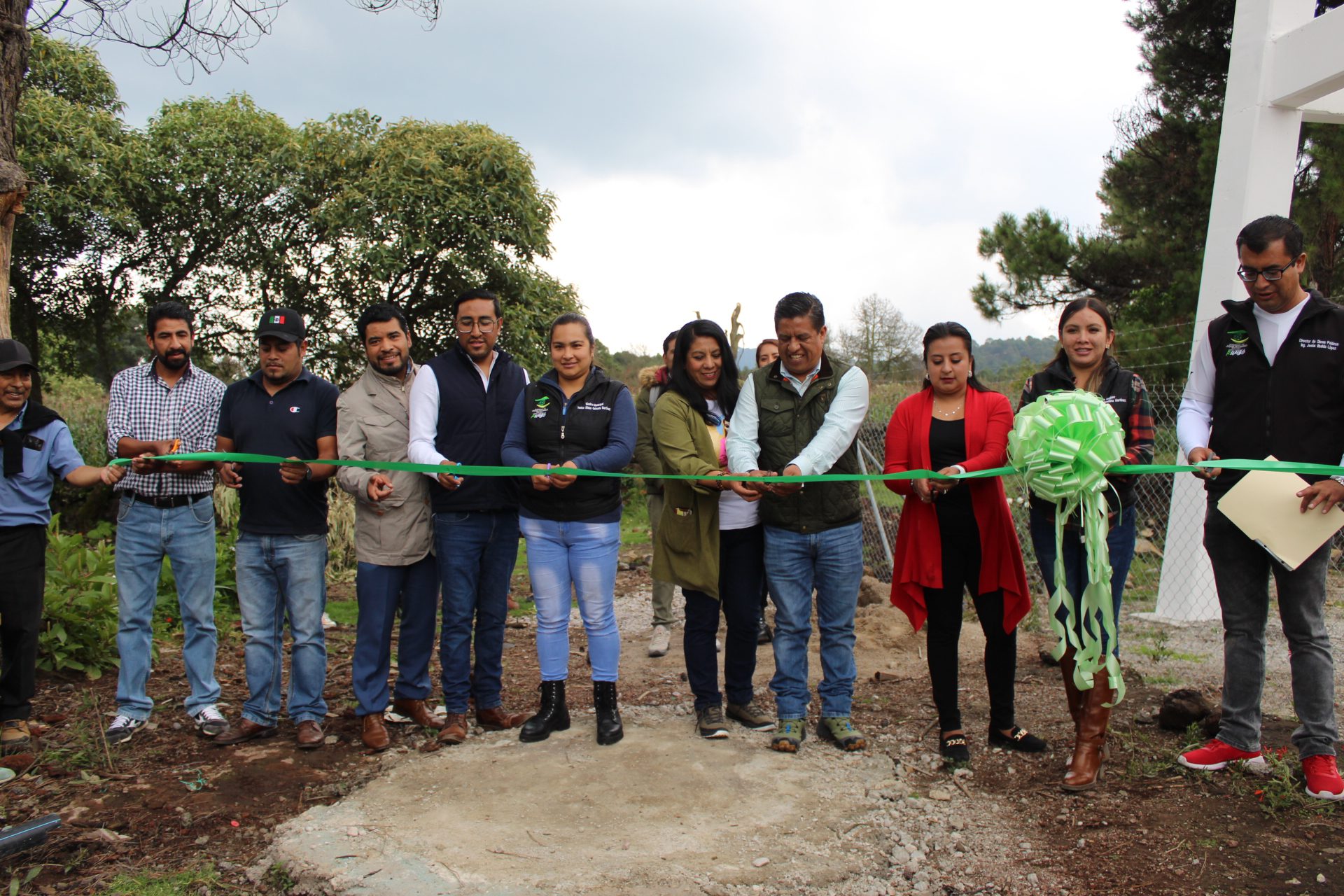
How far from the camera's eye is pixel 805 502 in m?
4.20

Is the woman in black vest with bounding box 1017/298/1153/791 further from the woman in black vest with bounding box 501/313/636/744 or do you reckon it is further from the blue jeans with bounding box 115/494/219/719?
the blue jeans with bounding box 115/494/219/719

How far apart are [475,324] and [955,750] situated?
2.93m

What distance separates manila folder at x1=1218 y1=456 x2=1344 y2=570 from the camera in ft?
11.3

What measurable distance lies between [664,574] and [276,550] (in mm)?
1825

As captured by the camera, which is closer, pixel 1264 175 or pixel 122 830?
pixel 122 830

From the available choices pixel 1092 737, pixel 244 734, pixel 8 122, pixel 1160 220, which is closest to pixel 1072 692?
pixel 1092 737

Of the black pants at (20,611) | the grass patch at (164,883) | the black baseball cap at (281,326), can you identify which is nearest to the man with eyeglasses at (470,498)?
the black baseball cap at (281,326)

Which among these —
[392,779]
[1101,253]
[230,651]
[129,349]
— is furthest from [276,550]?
[129,349]

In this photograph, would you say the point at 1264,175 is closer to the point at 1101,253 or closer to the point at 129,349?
the point at 1101,253

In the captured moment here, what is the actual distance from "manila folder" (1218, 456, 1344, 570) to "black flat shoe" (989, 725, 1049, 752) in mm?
1287

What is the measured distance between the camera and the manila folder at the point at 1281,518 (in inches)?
135

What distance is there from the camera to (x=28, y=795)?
3.83 m

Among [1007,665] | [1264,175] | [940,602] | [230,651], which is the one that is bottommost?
[230,651]

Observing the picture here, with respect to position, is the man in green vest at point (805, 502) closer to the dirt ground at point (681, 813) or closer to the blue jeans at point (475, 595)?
the dirt ground at point (681, 813)
